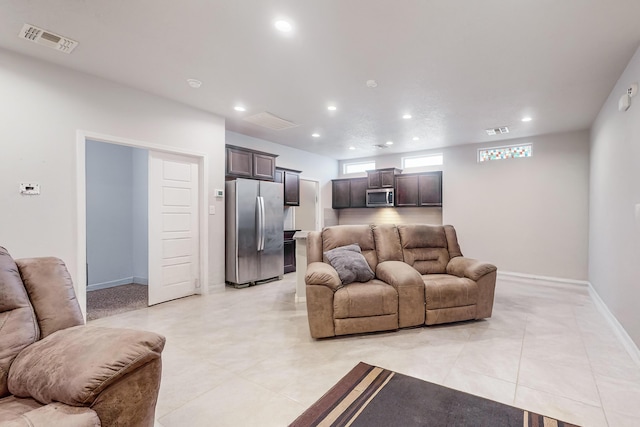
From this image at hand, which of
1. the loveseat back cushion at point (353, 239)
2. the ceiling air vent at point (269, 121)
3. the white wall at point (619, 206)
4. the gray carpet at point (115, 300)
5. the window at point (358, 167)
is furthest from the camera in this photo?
the window at point (358, 167)

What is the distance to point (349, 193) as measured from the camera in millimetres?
7691

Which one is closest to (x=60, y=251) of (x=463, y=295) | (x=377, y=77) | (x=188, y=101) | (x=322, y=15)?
(x=188, y=101)

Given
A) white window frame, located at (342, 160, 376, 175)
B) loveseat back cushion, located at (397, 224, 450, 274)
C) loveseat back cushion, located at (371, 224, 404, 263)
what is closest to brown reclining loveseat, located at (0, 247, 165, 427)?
loveseat back cushion, located at (371, 224, 404, 263)

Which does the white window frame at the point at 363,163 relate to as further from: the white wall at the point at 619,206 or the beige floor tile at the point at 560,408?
the beige floor tile at the point at 560,408

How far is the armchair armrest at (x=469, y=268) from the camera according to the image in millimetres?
3219

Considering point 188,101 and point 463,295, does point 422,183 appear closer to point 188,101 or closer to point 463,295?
point 463,295

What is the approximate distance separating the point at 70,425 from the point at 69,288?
90cm

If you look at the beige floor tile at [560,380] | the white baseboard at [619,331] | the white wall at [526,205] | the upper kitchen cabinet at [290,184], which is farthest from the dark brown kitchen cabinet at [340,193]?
the beige floor tile at [560,380]

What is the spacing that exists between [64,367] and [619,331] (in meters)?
4.40

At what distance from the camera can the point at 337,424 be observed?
1.66 metres

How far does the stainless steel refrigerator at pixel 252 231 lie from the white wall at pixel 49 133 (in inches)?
63.8

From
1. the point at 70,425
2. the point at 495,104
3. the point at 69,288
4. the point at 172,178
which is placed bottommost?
the point at 70,425

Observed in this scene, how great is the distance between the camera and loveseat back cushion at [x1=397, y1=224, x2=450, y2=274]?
3727 mm

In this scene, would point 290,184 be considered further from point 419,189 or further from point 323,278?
point 323,278
